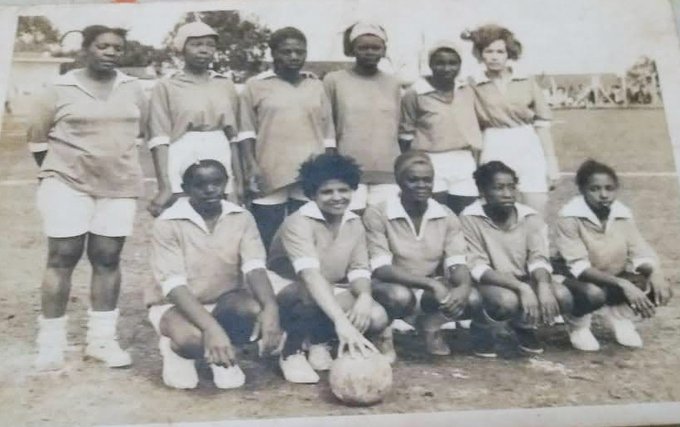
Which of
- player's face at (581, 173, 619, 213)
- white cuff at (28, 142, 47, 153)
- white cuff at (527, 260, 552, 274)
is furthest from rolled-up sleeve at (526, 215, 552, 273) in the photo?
white cuff at (28, 142, 47, 153)

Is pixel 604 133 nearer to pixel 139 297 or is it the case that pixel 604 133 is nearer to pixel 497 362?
pixel 497 362

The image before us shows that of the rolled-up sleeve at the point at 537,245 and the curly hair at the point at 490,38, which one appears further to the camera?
the curly hair at the point at 490,38

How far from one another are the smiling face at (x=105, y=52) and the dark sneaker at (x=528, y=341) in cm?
88

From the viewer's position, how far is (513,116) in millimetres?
1587

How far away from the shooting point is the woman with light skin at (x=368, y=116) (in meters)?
1.51

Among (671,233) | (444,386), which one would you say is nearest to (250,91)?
(444,386)

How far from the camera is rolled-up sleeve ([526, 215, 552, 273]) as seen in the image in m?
1.50

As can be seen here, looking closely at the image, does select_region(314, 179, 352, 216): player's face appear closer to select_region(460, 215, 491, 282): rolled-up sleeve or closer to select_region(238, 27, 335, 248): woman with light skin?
select_region(238, 27, 335, 248): woman with light skin

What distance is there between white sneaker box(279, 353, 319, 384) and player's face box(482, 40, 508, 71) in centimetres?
67

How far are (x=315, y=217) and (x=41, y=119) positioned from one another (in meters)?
0.54

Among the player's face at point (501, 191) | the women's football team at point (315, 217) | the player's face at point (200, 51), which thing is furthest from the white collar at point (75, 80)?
the player's face at point (501, 191)

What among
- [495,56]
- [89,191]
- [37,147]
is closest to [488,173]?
[495,56]

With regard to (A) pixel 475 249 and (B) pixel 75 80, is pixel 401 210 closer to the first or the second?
(A) pixel 475 249

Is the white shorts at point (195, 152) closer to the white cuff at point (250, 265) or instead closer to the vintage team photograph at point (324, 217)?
the vintage team photograph at point (324, 217)
